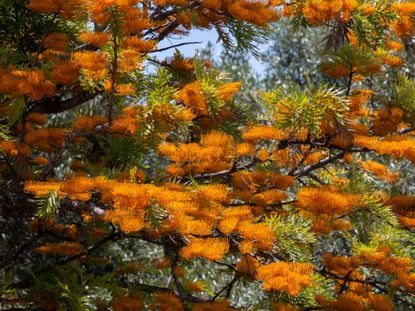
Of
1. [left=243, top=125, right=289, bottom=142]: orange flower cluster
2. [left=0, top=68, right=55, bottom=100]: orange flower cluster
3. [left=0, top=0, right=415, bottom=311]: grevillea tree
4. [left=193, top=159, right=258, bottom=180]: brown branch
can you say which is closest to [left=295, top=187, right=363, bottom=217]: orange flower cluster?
[left=0, top=0, right=415, bottom=311]: grevillea tree

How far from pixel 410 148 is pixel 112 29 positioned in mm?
1569

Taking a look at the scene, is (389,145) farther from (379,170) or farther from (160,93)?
(160,93)

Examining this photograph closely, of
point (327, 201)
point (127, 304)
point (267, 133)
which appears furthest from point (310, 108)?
point (127, 304)

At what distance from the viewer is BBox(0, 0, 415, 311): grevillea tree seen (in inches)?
127

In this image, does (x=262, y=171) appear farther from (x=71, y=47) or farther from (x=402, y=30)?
(x=71, y=47)

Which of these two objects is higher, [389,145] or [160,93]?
[160,93]

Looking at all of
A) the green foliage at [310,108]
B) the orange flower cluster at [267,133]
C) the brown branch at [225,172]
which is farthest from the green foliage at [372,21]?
the brown branch at [225,172]

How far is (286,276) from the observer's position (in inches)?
117

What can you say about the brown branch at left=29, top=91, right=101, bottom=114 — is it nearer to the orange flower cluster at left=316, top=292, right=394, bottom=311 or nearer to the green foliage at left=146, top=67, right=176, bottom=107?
the green foliage at left=146, top=67, right=176, bottom=107

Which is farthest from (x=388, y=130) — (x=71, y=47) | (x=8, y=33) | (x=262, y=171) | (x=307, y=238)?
(x=8, y=33)

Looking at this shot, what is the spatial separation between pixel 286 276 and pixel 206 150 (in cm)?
82

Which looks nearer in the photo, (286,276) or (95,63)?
(286,276)

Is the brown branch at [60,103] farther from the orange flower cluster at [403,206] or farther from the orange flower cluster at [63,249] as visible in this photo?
the orange flower cluster at [403,206]

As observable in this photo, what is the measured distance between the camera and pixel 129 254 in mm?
8969
